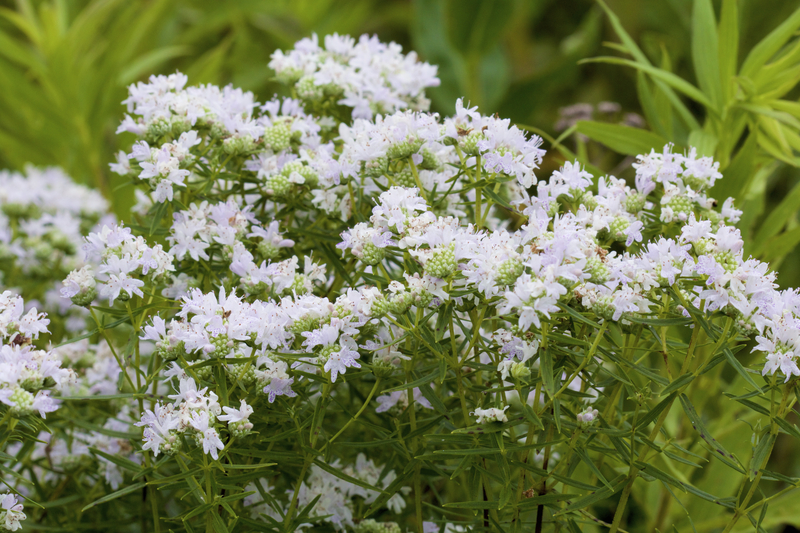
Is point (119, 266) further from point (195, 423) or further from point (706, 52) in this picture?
point (706, 52)

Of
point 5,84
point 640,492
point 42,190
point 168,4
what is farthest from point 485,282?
point 168,4

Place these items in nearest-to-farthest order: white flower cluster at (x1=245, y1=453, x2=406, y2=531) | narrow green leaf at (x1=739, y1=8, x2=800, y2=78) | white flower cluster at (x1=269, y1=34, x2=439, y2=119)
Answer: white flower cluster at (x1=245, y1=453, x2=406, y2=531) → white flower cluster at (x1=269, y1=34, x2=439, y2=119) → narrow green leaf at (x1=739, y1=8, x2=800, y2=78)

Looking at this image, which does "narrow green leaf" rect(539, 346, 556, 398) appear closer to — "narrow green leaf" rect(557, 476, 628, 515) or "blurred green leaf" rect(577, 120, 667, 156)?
"narrow green leaf" rect(557, 476, 628, 515)

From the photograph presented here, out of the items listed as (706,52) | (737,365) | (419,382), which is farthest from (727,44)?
(419,382)

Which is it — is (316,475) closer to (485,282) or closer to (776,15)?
(485,282)

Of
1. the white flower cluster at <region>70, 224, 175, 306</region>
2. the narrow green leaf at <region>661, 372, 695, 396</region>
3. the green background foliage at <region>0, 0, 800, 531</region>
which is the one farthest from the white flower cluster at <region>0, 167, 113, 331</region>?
the narrow green leaf at <region>661, 372, 695, 396</region>
